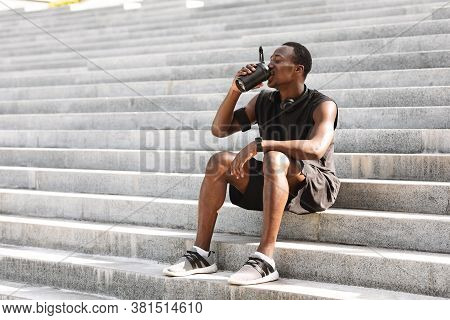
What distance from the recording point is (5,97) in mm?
6648

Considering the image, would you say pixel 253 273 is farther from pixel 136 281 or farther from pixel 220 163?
pixel 136 281

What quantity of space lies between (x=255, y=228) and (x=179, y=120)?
1666mm

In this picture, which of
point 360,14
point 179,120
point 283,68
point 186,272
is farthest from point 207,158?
point 360,14

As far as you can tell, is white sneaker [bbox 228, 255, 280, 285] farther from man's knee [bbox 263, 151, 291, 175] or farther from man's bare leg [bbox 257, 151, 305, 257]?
man's knee [bbox 263, 151, 291, 175]

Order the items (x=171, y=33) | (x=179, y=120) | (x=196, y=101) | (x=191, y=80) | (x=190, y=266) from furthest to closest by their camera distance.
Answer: (x=171, y=33) → (x=191, y=80) → (x=196, y=101) → (x=179, y=120) → (x=190, y=266)

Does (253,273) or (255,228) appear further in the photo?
(255,228)

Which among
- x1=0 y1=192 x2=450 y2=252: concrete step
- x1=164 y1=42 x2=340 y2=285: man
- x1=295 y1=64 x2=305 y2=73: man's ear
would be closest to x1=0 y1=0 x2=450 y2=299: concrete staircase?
x1=0 y1=192 x2=450 y2=252: concrete step

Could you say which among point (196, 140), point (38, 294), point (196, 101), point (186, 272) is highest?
point (196, 101)

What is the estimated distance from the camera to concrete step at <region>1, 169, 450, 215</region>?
11.5ft

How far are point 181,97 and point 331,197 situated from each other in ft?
7.62

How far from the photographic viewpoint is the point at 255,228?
3695mm

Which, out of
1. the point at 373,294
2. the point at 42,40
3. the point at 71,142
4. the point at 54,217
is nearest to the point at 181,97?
the point at 71,142

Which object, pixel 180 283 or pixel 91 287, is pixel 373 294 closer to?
pixel 180 283

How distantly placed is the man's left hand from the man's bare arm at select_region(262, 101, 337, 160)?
0.19 feet
